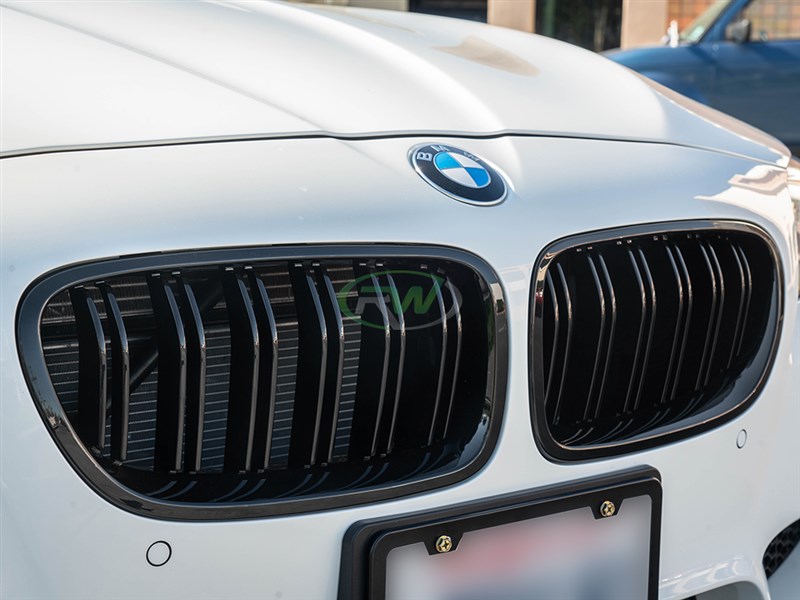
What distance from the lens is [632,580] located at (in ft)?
4.86

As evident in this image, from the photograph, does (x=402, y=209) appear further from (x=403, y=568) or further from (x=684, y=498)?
(x=684, y=498)

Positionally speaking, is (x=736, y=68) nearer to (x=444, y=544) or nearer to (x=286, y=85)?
(x=286, y=85)

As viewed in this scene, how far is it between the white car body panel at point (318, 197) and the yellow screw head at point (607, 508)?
5 cm

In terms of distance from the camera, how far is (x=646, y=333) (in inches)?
60.1

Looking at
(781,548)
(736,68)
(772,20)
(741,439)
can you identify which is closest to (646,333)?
(741,439)

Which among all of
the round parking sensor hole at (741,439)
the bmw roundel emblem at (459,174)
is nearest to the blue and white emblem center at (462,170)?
the bmw roundel emblem at (459,174)

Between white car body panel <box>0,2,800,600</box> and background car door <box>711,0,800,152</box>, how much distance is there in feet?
15.6

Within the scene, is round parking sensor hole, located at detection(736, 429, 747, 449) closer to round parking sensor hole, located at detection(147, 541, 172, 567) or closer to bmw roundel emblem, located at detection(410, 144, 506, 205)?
bmw roundel emblem, located at detection(410, 144, 506, 205)

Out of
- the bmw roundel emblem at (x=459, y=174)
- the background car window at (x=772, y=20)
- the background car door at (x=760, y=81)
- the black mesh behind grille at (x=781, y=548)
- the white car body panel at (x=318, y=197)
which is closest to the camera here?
the white car body panel at (x=318, y=197)

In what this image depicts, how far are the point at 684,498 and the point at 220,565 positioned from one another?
0.70 metres

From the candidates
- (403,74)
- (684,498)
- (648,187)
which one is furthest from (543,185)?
(684,498)

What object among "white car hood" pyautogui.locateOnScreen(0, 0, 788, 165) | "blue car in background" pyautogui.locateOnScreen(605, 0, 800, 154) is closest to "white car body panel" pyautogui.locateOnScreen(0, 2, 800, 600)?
"white car hood" pyautogui.locateOnScreen(0, 0, 788, 165)

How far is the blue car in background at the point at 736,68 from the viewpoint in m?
6.29

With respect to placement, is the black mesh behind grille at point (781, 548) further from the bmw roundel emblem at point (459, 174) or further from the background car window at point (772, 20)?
the background car window at point (772, 20)
